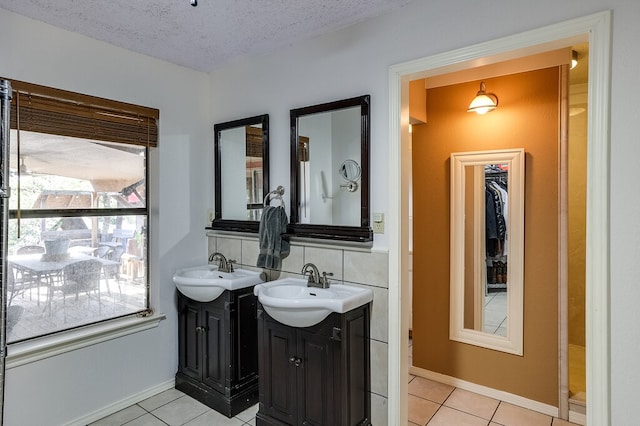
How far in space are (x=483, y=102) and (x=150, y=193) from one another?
2.55 m

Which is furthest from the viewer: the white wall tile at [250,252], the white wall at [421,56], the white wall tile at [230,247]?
the white wall tile at [230,247]

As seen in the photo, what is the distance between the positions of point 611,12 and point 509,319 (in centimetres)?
Answer: 203

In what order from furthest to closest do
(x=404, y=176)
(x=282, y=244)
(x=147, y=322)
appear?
(x=147, y=322), (x=282, y=244), (x=404, y=176)

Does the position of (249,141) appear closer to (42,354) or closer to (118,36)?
(118,36)

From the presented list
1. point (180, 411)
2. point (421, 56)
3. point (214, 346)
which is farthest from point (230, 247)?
point (421, 56)

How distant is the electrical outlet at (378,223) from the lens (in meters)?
2.17

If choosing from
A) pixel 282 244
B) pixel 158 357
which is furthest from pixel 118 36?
pixel 158 357

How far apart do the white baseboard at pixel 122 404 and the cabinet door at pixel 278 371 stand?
0.98 metres

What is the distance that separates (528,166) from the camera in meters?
2.64

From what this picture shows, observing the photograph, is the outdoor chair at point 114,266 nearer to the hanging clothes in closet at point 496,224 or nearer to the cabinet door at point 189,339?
the cabinet door at point 189,339

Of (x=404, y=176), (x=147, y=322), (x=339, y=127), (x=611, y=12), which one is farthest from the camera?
(x=147, y=322)

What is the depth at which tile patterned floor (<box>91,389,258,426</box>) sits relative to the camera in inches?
96.2

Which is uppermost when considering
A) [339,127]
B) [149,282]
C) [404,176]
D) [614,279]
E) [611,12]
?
[611,12]

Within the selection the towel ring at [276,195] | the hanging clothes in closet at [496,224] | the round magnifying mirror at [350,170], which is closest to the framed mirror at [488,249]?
the hanging clothes in closet at [496,224]
